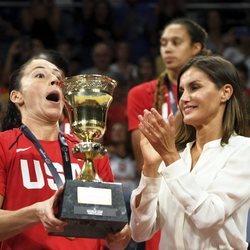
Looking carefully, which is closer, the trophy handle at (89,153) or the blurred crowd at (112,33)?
the trophy handle at (89,153)

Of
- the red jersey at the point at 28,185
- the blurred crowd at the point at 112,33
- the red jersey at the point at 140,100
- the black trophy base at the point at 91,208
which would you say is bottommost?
the blurred crowd at the point at 112,33

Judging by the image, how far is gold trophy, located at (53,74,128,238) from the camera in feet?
9.57

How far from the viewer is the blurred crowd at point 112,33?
7875 millimetres

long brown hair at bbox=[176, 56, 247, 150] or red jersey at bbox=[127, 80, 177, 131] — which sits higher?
long brown hair at bbox=[176, 56, 247, 150]

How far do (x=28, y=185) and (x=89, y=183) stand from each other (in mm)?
504

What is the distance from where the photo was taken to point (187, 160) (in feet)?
10.7

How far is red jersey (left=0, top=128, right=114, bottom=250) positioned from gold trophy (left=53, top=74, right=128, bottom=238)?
0.29m

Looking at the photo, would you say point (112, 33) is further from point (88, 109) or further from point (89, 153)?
point (89, 153)

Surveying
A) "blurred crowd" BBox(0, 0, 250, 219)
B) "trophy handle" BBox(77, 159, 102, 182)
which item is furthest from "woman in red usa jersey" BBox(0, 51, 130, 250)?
"blurred crowd" BBox(0, 0, 250, 219)

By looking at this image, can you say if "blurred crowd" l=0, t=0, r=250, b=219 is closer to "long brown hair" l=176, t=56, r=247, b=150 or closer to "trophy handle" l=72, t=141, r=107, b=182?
"long brown hair" l=176, t=56, r=247, b=150

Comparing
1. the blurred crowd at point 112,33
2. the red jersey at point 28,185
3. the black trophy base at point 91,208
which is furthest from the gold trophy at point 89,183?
the blurred crowd at point 112,33

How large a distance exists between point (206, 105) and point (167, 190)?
381 mm

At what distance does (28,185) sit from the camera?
11.2 feet

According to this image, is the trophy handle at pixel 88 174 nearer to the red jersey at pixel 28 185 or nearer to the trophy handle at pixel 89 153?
the trophy handle at pixel 89 153
